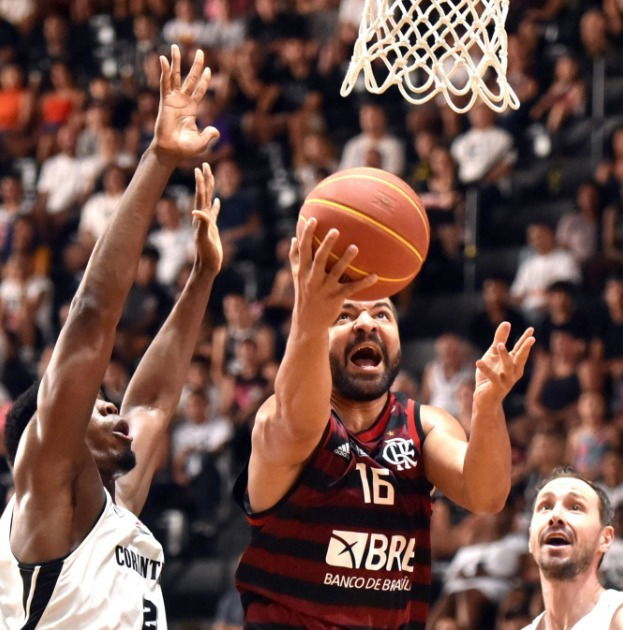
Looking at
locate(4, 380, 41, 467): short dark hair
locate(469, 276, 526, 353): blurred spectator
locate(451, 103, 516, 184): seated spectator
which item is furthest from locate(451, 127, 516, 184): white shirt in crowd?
locate(4, 380, 41, 467): short dark hair

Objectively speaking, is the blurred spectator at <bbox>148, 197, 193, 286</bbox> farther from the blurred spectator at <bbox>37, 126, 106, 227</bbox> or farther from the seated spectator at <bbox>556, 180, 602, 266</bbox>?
the seated spectator at <bbox>556, 180, 602, 266</bbox>

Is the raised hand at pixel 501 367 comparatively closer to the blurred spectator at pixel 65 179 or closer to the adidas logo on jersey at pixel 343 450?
the adidas logo on jersey at pixel 343 450

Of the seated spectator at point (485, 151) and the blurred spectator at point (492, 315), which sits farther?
the seated spectator at point (485, 151)

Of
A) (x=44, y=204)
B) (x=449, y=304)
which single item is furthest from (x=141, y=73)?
(x=449, y=304)

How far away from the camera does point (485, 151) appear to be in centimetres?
1057

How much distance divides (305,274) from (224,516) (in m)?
6.03

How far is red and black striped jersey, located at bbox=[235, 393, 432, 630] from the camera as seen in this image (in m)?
4.26

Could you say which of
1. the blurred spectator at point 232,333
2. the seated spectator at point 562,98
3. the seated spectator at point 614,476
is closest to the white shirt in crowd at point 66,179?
the blurred spectator at point 232,333

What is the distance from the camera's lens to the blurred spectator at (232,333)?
33.8 ft

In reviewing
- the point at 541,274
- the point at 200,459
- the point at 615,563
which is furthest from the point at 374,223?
the point at 200,459

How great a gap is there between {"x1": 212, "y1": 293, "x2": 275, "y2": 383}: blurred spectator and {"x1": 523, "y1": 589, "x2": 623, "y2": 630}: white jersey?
5.63 meters

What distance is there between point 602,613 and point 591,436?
352 centimetres

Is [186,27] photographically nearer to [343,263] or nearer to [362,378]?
[362,378]

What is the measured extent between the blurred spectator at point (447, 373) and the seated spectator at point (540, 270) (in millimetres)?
559
